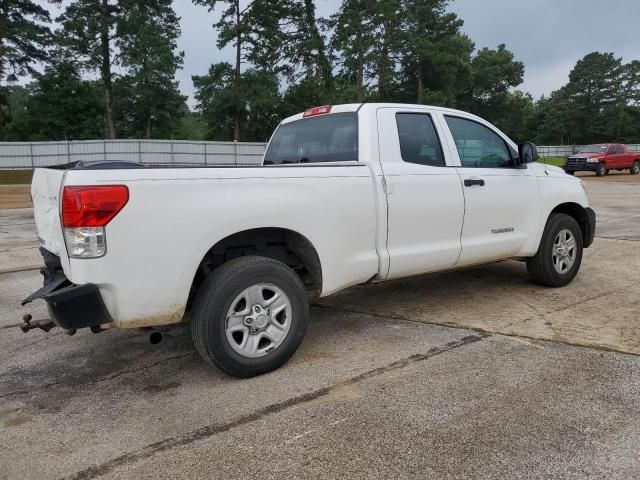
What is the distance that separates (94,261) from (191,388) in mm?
1056

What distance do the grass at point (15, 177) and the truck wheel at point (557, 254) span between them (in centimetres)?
2674

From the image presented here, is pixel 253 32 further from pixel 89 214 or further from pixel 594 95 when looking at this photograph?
pixel 594 95

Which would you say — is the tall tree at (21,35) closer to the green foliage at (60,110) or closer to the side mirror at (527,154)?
the green foliage at (60,110)

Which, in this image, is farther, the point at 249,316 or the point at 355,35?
the point at 355,35

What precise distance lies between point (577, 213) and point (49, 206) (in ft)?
17.1

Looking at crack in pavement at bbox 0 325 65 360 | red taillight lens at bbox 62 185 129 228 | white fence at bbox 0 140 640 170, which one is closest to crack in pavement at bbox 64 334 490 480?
red taillight lens at bbox 62 185 129 228

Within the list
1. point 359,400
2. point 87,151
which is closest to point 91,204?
point 359,400

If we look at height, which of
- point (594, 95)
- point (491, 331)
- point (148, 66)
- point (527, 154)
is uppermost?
point (594, 95)

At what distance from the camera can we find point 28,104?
43938mm

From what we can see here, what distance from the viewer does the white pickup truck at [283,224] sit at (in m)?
2.92

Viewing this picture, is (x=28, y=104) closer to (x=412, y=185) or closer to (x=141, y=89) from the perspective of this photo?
(x=141, y=89)

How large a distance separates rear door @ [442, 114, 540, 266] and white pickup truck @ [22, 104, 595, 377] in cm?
1

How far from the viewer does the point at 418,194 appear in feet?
13.8

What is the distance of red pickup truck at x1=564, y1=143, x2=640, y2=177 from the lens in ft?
94.2
